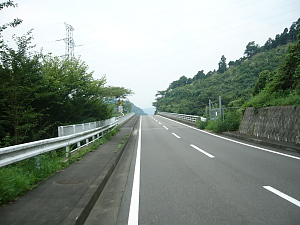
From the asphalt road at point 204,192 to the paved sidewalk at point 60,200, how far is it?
0.24 m

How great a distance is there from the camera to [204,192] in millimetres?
4316

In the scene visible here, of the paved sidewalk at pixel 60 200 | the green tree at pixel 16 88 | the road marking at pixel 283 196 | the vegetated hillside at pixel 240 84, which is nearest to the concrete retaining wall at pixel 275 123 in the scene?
the vegetated hillside at pixel 240 84

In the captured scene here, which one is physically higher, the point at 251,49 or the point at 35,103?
the point at 251,49

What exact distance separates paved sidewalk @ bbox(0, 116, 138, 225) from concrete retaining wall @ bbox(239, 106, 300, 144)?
24.5 ft

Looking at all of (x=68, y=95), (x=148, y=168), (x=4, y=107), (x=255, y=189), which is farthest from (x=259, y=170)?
(x=68, y=95)

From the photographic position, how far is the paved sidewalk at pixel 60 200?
3.08 metres

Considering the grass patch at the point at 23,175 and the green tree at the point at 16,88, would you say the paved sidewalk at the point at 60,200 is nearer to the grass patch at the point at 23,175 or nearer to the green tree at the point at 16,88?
the grass patch at the point at 23,175

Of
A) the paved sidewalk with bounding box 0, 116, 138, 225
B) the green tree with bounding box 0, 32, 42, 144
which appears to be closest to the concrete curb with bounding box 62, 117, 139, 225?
the paved sidewalk with bounding box 0, 116, 138, 225

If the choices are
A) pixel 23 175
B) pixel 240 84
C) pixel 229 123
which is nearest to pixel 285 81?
pixel 229 123

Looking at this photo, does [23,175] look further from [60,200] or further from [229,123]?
[229,123]

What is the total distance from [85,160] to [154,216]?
14.2 ft

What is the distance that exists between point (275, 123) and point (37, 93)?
1022 cm

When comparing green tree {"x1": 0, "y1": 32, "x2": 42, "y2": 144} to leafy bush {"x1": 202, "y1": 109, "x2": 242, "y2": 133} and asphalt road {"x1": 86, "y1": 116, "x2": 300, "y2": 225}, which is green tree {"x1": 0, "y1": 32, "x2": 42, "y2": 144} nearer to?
asphalt road {"x1": 86, "y1": 116, "x2": 300, "y2": 225}

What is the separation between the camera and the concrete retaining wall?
29.3 feet
